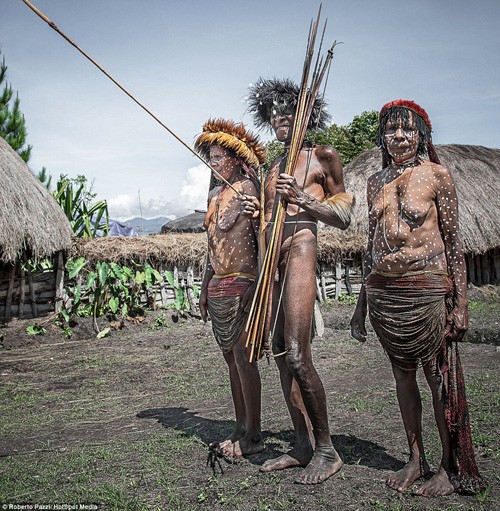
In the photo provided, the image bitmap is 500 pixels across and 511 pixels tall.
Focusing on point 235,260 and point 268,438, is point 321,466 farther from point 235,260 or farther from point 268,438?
point 235,260

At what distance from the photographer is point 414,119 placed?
2.97m

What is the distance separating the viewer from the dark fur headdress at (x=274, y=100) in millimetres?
3547

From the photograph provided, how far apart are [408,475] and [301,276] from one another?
3.72 feet

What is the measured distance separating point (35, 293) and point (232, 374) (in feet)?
22.5

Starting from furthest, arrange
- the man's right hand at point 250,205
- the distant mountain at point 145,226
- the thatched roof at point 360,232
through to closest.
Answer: the distant mountain at point 145,226
the thatched roof at point 360,232
the man's right hand at point 250,205

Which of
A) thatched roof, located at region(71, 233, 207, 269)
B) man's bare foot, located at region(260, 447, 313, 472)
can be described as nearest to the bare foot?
man's bare foot, located at region(260, 447, 313, 472)

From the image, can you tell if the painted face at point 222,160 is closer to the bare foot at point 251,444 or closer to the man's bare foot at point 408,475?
the bare foot at point 251,444

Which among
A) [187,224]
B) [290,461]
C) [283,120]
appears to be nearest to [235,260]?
[283,120]

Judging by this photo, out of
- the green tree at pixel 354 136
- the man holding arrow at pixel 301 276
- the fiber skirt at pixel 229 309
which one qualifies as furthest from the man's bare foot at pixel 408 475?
the green tree at pixel 354 136

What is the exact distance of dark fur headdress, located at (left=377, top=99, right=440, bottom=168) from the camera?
2.98 m

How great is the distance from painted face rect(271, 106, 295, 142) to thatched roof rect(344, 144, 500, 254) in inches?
375

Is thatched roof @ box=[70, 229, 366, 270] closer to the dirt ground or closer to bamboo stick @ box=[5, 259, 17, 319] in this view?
bamboo stick @ box=[5, 259, 17, 319]

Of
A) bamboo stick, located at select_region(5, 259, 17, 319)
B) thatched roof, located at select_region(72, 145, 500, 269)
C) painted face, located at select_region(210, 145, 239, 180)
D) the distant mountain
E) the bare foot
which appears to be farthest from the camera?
the distant mountain

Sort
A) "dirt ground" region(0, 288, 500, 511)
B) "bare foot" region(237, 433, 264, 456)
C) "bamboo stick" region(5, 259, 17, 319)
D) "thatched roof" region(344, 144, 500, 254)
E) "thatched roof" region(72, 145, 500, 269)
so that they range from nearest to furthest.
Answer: "dirt ground" region(0, 288, 500, 511) < "bare foot" region(237, 433, 264, 456) < "bamboo stick" region(5, 259, 17, 319) < "thatched roof" region(72, 145, 500, 269) < "thatched roof" region(344, 144, 500, 254)
